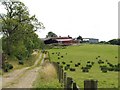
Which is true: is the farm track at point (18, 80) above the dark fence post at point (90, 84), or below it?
below

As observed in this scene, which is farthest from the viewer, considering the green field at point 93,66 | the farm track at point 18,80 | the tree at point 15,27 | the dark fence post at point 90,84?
the tree at point 15,27

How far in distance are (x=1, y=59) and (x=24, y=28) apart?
13.0 m

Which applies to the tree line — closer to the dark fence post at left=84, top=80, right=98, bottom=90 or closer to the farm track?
the farm track

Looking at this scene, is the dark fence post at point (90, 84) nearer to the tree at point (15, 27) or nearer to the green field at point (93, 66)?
the green field at point (93, 66)

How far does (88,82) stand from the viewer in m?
7.73

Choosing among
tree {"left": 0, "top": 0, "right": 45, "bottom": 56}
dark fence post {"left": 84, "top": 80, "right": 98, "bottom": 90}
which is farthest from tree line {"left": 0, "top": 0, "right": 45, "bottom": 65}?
dark fence post {"left": 84, "top": 80, "right": 98, "bottom": 90}

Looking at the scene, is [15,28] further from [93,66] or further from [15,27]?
[93,66]

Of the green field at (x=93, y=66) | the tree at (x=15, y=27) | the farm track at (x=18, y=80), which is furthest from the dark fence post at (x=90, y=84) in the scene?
the tree at (x=15, y=27)

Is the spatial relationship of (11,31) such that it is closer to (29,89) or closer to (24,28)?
(24,28)

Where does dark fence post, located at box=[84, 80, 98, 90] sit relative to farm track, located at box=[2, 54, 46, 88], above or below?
above

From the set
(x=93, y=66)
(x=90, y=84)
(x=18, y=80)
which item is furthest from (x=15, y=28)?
(x=90, y=84)

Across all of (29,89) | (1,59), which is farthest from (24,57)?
(29,89)

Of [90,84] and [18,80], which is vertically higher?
[90,84]

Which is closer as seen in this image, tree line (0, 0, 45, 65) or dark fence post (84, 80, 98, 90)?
dark fence post (84, 80, 98, 90)
